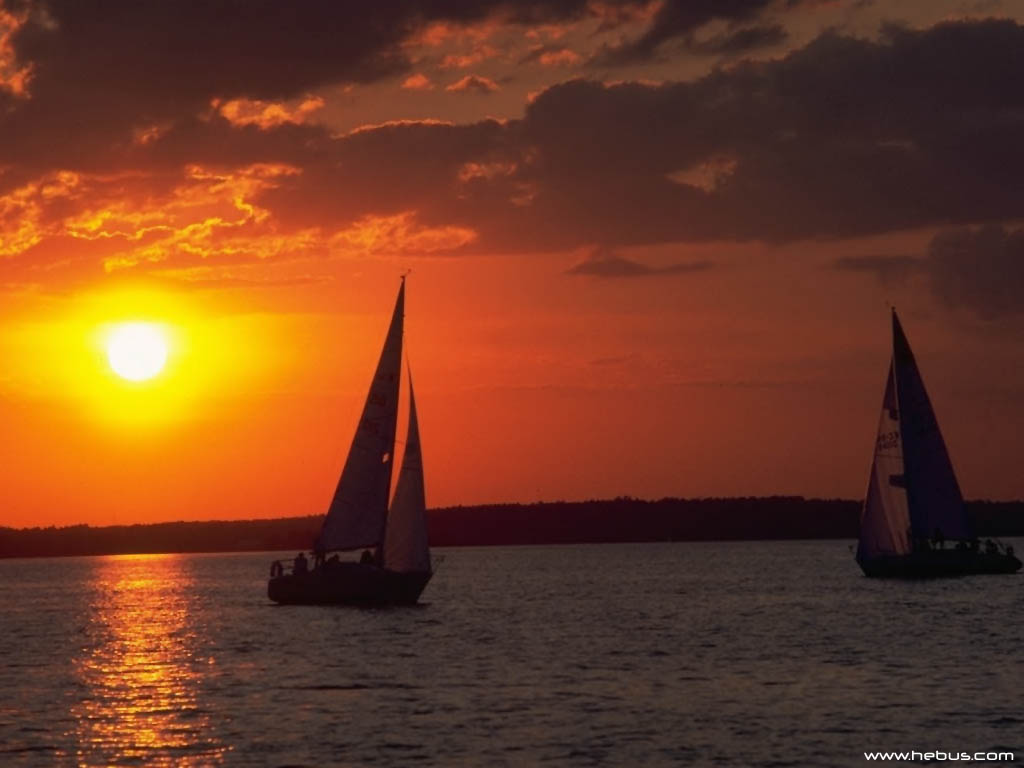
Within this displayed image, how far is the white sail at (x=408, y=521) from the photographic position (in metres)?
77.5

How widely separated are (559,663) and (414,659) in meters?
5.67

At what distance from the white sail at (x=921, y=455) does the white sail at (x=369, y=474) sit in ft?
112

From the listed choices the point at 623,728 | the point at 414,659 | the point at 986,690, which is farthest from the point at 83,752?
the point at 986,690

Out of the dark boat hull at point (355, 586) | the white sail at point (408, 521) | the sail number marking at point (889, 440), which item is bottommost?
the dark boat hull at point (355, 586)

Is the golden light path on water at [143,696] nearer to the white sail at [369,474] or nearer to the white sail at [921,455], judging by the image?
the white sail at [369,474]

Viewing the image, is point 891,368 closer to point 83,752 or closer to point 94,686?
point 94,686

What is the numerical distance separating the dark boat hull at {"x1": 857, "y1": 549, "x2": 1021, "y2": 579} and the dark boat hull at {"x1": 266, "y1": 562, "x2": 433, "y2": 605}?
106 feet

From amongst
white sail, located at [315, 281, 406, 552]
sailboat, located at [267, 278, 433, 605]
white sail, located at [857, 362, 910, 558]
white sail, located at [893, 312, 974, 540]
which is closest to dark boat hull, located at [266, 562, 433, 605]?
sailboat, located at [267, 278, 433, 605]

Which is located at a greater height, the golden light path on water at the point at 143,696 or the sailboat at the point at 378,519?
the sailboat at the point at 378,519

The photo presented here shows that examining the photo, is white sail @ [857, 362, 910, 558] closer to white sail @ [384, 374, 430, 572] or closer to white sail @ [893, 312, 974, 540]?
white sail @ [893, 312, 974, 540]

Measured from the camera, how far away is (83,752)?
39156 millimetres

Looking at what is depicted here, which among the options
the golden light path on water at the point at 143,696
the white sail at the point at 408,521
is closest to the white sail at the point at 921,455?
the white sail at the point at 408,521

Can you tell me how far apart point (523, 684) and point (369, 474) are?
90.8 feet

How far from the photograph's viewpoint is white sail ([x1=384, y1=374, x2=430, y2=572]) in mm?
77500
